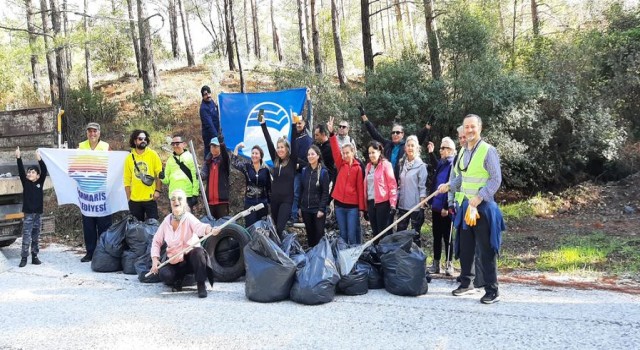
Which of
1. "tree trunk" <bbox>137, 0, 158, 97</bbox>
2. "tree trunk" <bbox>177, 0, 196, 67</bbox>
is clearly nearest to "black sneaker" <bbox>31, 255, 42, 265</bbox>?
"tree trunk" <bbox>137, 0, 158, 97</bbox>

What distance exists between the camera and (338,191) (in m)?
6.56

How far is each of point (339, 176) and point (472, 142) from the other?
200 cm

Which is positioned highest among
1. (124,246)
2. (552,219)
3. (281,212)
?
(281,212)

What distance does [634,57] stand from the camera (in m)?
14.2

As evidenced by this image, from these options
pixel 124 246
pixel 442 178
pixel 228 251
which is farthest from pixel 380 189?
pixel 124 246

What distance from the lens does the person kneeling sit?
5547 millimetres

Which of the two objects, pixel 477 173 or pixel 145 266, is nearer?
pixel 477 173

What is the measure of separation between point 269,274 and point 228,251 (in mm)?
1219

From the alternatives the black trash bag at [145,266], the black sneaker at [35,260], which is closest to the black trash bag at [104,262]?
the black trash bag at [145,266]

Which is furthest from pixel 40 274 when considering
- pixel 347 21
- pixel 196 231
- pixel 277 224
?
pixel 347 21

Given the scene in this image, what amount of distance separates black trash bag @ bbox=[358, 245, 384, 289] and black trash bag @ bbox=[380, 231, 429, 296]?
5.5 inches

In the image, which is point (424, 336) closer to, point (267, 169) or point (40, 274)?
point (267, 169)

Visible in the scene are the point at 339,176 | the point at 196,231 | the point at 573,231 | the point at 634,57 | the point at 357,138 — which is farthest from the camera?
the point at 634,57

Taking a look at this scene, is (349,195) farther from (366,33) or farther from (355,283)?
(366,33)
